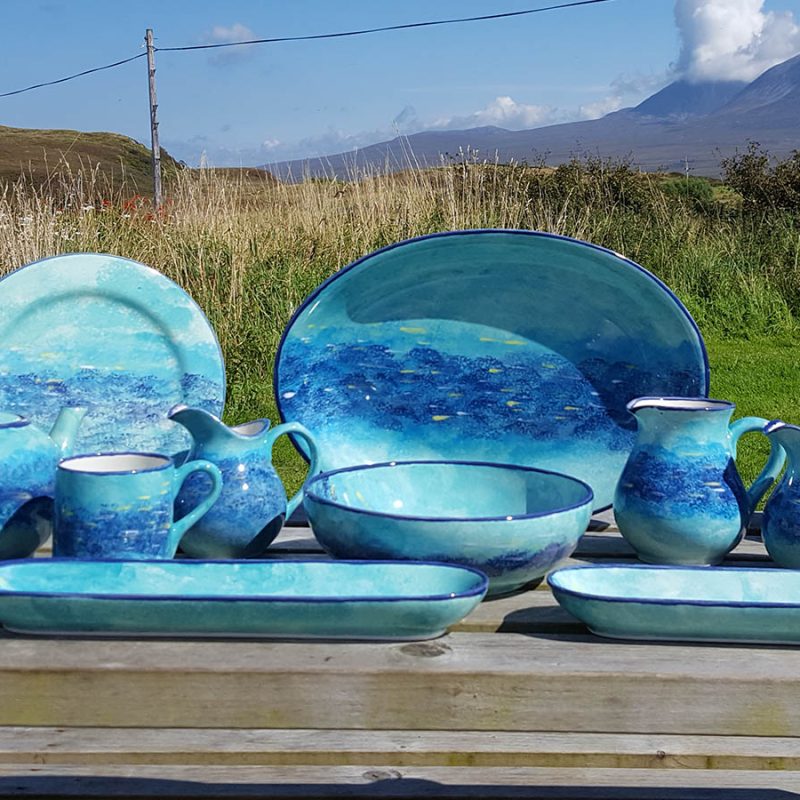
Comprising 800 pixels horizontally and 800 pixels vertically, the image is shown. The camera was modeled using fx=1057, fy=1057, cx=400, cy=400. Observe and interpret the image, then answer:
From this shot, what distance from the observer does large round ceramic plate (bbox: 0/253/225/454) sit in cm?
172


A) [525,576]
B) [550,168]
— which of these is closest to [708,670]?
[525,576]

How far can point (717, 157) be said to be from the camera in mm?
10766

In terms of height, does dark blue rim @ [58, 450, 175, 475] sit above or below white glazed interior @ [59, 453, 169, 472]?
above

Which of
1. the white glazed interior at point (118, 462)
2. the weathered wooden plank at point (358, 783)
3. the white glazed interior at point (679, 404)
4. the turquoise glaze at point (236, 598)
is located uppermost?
the white glazed interior at point (679, 404)

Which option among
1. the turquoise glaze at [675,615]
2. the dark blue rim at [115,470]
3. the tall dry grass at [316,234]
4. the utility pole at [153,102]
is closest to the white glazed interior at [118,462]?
the dark blue rim at [115,470]

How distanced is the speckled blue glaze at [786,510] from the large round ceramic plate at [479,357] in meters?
0.32

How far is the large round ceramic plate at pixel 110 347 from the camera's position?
172 centimetres

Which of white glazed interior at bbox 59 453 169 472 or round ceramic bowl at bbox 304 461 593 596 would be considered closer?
round ceramic bowl at bbox 304 461 593 596

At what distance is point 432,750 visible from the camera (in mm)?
1011

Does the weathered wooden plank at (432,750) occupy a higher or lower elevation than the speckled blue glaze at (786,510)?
lower

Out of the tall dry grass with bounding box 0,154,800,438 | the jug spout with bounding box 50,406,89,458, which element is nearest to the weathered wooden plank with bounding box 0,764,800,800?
the jug spout with bounding box 50,406,89,458

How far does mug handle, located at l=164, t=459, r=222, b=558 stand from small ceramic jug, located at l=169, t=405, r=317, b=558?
0.10 ft

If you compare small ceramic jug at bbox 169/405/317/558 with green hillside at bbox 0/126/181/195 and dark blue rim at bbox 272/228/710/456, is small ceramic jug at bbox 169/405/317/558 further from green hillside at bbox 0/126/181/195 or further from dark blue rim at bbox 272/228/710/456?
green hillside at bbox 0/126/181/195

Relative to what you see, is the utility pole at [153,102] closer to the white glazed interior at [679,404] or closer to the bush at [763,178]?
the bush at [763,178]
